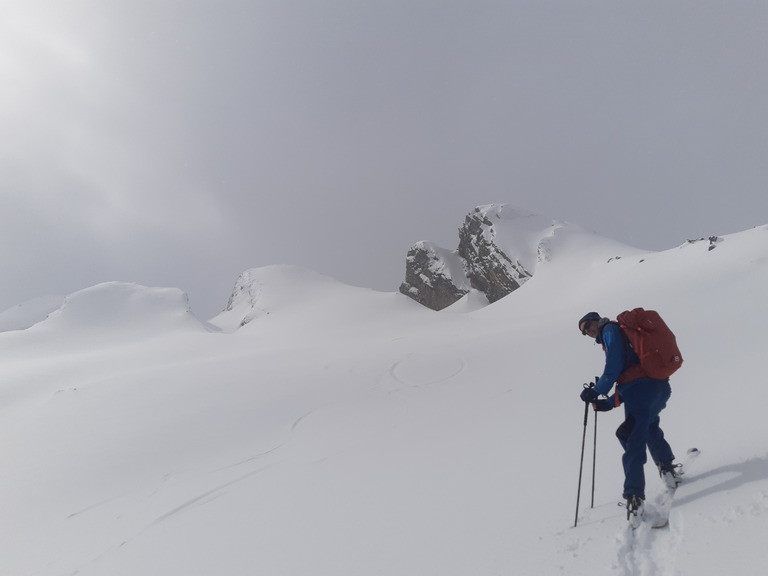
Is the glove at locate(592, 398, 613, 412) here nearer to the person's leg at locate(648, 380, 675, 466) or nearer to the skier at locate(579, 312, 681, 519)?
the skier at locate(579, 312, 681, 519)

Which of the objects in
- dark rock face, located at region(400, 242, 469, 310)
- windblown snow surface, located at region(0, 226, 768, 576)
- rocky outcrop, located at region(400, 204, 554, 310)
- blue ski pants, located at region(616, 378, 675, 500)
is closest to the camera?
windblown snow surface, located at region(0, 226, 768, 576)

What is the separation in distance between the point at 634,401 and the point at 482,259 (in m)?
57.6

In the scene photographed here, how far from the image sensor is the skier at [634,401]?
3.30m

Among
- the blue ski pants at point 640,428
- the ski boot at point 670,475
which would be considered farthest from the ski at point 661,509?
the blue ski pants at point 640,428

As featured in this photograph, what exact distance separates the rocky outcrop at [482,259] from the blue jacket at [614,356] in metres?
39.1

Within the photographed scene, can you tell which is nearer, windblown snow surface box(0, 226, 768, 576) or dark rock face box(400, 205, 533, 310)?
windblown snow surface box(0, 226, 768, 576)

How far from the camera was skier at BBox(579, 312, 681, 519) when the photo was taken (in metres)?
3.30

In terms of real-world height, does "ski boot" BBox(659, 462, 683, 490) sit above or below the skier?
below

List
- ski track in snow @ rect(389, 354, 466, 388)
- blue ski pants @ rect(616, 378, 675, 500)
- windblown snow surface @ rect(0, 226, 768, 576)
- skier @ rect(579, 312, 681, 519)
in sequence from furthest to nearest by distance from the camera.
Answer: ski track in snow @ rect(389, 354, 466, 388)
skier @ rect(579, 312, 681, 519)
blue ski pants @ rect(616, 378, 675, 500)
windblown snow surface @ rect(0, 226, 768, 576)

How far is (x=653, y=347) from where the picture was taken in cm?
332

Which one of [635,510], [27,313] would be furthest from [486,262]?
[27,313]

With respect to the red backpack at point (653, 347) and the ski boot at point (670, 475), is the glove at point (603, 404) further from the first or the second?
the ski boot at point (670, 475)

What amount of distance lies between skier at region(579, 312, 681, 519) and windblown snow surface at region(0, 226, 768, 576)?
31cm

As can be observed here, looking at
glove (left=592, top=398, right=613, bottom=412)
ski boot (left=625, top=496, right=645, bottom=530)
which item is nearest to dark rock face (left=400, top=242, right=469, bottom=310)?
glove (left=592, top=398, right=613, bottom=412)
